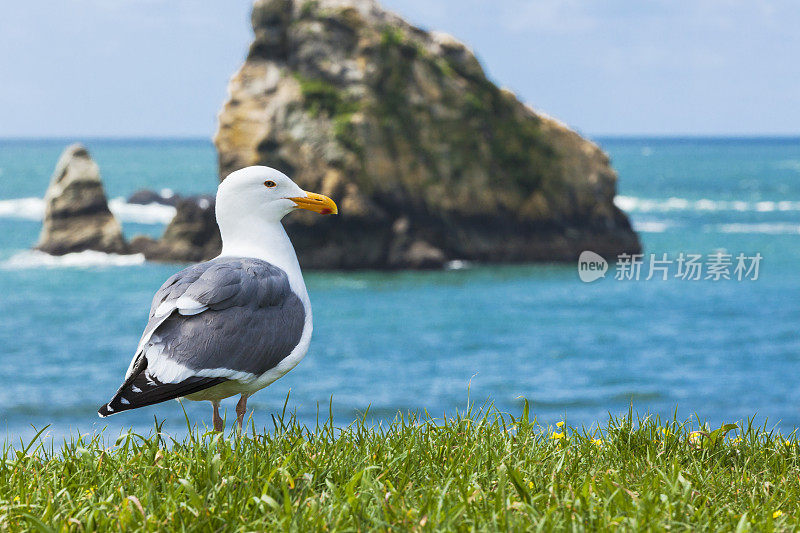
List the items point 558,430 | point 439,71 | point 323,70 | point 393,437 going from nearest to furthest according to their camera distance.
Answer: point 393,437 < point 558,430 < point 323,70 < point 439,71

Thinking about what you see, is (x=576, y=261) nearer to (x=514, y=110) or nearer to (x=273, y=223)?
(x=514, y=110)

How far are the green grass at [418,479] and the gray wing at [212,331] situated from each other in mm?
307

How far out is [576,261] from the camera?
36281 millimetres

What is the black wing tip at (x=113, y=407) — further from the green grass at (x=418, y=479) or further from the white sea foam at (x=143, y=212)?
the white sea foam at (x=143, y=212)

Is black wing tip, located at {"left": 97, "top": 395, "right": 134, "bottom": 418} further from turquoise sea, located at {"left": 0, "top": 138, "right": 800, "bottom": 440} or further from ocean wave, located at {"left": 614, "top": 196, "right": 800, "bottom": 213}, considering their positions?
ocean wave, located at {"left": 614, "top": 196, "right": 800, "bottom": 213}

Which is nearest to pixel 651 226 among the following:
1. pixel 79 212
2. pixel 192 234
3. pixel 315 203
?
pixel 192 234

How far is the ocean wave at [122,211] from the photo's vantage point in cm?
5675

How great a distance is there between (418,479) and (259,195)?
1.74 meters

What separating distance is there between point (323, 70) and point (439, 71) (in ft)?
15.3

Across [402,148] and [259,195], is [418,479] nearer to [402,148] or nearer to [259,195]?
[259,195]

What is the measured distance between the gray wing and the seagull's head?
298 mm

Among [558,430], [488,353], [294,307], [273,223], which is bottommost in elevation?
[488,353]

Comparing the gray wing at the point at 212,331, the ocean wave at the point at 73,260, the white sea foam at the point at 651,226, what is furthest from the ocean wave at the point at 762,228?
the gray wing at the point at 212,331

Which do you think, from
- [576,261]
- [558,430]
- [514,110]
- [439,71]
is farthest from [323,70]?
[558,430]
